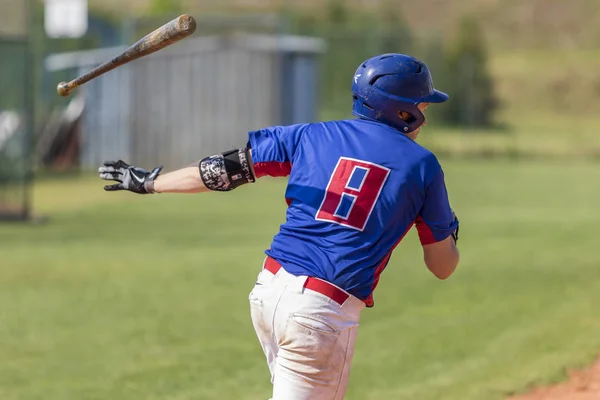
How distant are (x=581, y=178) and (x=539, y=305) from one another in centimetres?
1846

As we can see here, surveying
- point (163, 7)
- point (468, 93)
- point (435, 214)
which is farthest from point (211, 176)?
point (163, 7)

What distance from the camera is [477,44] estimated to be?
186 ft

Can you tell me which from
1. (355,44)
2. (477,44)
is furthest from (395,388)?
(477,44)

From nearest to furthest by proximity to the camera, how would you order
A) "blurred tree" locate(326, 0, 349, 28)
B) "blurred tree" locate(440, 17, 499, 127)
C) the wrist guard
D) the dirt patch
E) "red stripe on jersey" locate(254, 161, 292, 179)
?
1. "red stripe on jersey" locate(254, 161, 292, 179)
2. the wrist guard
3. the dirt patch
4. "blurred tree" locate(440, 17, 499, 127)
5. "blurred tree" locate(326, 0, 349, 28)

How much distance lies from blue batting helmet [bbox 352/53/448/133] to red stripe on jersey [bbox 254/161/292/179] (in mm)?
401

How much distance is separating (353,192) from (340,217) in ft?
0.40

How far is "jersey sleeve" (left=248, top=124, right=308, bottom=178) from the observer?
4.82m

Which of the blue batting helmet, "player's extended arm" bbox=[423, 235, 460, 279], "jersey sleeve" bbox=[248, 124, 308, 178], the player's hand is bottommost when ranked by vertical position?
"player's extended arm" bbox=[423, 235, 460, 279]

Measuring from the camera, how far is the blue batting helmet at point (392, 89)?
15.7 ft

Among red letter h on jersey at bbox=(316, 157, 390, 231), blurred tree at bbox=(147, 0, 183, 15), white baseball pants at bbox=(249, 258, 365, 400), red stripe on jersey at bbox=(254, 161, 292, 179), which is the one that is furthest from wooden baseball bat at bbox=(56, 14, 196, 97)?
blurred tree at bbox=(147, 0, 183, 15)

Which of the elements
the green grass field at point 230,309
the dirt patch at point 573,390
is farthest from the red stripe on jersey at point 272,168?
the dirt patch at point 573,390

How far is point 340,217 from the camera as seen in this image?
4.62m

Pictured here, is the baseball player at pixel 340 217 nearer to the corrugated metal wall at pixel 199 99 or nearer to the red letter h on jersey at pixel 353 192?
the red letter h on jersey at pixel 353 192

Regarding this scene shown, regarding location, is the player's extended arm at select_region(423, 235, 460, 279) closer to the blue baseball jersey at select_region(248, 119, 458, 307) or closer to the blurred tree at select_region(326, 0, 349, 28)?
the blue baseball jersey at select_region(248, 119, 458, 307)
